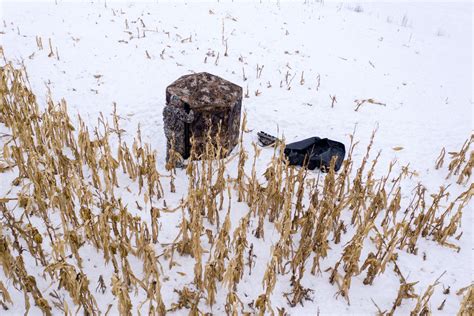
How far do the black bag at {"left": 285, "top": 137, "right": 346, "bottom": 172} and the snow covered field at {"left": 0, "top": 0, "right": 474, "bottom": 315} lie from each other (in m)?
0.15

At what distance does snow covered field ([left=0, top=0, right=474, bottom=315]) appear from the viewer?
2621mm

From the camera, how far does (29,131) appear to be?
3320 mm

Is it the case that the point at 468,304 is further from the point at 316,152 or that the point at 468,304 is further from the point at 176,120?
the point at 176,120

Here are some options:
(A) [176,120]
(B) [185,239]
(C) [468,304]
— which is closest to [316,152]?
(A) [176,120]

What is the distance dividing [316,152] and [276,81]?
1.93 m

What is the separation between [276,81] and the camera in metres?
5.47

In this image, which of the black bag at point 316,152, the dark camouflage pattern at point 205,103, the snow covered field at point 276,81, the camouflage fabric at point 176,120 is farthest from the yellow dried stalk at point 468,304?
the camouflage fabric at point 176,120

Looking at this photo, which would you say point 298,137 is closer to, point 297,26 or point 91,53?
point 91,53

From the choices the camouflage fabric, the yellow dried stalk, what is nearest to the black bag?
the camouflage fabric

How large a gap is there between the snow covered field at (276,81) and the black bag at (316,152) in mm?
148

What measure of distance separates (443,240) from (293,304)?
53.9 inches

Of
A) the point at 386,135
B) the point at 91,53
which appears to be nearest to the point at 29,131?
the point at 91,53

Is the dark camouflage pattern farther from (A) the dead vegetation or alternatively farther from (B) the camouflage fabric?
(A) the dead vegetation

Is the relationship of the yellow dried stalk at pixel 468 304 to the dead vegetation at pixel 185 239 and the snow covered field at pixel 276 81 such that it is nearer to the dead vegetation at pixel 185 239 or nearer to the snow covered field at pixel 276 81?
the dead vegetation at pixel 185 239
